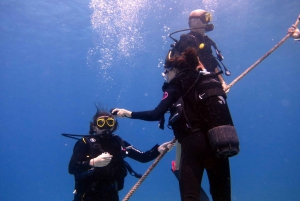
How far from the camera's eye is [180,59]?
134 inches

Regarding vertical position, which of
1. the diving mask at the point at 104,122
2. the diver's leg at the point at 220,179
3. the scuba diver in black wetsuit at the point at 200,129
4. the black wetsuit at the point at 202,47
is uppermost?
the black wetsuit at the point at 202,47

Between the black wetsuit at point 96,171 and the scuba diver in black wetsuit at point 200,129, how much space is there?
1595 mm

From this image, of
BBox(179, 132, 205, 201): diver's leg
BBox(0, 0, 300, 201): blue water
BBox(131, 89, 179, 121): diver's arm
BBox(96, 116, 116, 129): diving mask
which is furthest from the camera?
BBox(0, 0, 300, 201): blue water

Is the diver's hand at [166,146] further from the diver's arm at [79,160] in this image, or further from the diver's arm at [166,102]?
the diver's arm at [79,160]

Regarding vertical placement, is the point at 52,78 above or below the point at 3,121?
below

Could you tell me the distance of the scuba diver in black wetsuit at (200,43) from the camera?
4402mm

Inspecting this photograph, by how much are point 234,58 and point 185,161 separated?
3805 cm

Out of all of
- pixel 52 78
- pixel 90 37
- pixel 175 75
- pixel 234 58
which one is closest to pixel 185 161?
pixel 175 75

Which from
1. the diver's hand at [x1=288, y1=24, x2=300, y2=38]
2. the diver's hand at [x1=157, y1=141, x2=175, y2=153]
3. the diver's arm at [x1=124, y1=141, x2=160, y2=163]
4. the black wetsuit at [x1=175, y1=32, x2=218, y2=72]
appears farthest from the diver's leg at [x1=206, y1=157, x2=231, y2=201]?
the diver's hand at [x1=288, y1=24, x2=300, y2=38]

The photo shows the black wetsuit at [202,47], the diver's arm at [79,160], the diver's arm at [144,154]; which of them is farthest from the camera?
the diver's arm at [144,154]

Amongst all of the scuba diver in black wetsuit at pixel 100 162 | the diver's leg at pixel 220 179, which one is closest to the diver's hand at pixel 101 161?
the scuba diver in black wetsuit at pixel 100 162

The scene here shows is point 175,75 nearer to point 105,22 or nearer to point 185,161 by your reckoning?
point 185,161

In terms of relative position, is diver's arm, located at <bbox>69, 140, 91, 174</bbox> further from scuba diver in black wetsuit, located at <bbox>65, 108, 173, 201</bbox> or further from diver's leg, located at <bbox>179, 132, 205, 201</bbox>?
diver's leg, located at <bbox>179, 132, 205, 201</bbox>

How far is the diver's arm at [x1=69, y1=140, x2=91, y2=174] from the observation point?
14.1 ft
